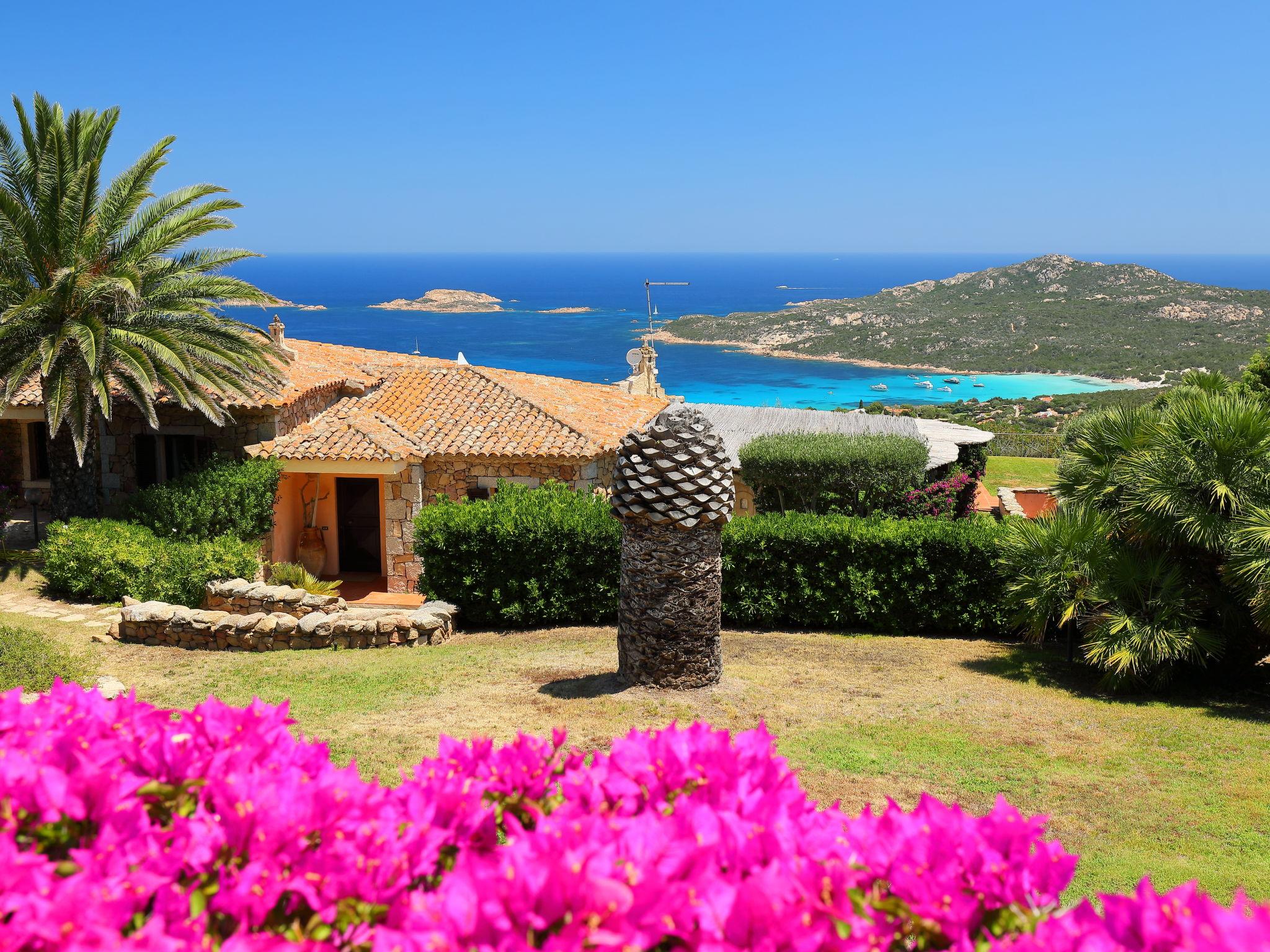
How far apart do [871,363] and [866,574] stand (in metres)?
105

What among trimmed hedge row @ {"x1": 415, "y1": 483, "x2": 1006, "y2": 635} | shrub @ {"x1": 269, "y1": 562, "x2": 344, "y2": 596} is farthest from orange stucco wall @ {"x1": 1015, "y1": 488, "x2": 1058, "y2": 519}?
shrub @ {"x1": 269, "y1": 562, "x2": 344, "y2": 596}

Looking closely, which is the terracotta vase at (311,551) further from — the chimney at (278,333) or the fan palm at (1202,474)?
the fan palm at (1202,474)

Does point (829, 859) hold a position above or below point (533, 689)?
above

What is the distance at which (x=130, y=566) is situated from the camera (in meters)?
14.6

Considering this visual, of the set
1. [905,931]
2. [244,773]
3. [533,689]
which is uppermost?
[244,773]

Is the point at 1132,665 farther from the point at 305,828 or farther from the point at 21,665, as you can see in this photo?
the point at 21,665

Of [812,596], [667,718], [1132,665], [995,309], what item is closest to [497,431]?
[812,596]

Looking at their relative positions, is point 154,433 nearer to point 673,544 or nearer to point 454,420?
point 454,420

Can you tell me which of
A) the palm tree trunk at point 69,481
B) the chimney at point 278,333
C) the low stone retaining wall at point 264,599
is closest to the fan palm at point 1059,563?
the low stone retaining wall at point 264,599

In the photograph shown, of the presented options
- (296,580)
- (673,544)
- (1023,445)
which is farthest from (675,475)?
(1023,445)

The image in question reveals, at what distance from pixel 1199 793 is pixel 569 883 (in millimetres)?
7105

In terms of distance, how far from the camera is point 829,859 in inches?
113

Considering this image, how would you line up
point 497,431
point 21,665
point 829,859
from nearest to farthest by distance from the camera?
point 829,859
point 21,665
point 497,431

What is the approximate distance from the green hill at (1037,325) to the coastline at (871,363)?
0.41 metres
